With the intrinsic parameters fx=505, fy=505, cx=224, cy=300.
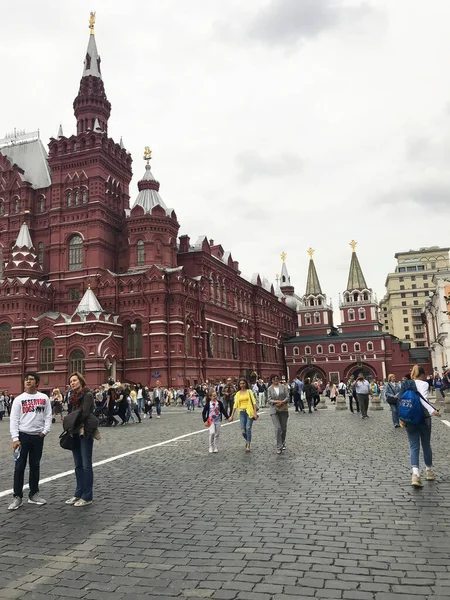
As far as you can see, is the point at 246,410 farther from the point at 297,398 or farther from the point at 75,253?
the point at 75,253

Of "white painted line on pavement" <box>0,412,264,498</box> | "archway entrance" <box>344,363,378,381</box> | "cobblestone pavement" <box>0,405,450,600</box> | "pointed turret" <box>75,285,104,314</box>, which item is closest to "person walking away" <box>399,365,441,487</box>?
"cobblestone pavement" <box>0,405,450,600</box>

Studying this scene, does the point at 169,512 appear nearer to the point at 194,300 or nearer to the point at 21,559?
the point at 21,559

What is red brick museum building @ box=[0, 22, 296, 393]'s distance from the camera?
42.7 m

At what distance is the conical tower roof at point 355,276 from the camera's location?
3573 inches

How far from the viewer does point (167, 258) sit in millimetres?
47375

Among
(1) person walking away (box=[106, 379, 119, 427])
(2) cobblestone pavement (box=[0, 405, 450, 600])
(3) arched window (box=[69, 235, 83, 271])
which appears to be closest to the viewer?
(2) cobblestone pavement (box=[0, 405, 450, 600])

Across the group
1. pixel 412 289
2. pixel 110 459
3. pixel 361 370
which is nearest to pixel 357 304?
pixel 361 370

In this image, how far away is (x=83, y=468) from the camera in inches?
297

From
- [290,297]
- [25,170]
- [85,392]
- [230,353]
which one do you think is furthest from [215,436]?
[290,297]

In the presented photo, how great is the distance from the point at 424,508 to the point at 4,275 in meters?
45.9

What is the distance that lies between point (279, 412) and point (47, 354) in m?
35.1

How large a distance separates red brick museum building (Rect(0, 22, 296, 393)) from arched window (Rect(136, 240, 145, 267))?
132 millimetres

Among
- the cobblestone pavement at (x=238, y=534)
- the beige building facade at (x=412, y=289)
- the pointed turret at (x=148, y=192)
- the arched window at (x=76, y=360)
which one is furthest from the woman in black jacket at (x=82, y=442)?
the beige building facade at (x=412, y=289)

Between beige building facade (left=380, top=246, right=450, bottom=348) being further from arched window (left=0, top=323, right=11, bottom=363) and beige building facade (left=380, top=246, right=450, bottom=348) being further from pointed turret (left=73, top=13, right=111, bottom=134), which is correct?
arched window (left=0, top=323, right=11, bottom=363)
